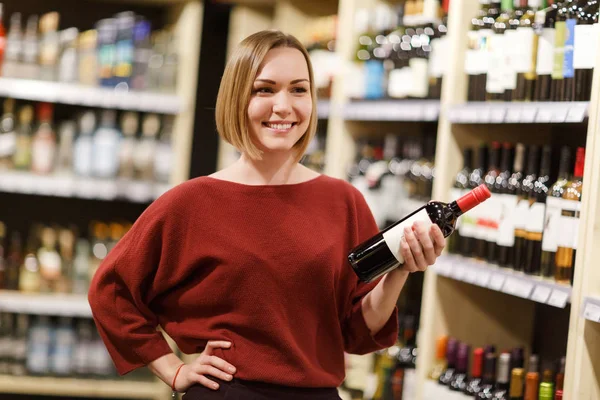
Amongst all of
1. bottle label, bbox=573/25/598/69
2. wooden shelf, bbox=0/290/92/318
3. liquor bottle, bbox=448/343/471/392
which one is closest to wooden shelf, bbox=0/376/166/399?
wooden shelf, bbox=0/290/92/318

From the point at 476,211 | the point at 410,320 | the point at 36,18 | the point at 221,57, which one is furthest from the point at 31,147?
the point at 476,211

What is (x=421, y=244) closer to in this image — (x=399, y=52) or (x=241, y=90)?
(x=241, y=90)

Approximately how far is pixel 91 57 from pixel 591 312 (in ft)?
8.48

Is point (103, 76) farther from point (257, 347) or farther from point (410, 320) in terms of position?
point (257, 347)

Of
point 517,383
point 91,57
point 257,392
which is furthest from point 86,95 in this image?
point 257,392

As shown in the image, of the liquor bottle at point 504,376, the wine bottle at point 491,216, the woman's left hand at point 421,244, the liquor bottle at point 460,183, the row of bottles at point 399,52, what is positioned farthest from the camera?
the row of bottles at point 399,52

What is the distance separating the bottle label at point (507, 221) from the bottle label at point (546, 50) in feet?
1.21

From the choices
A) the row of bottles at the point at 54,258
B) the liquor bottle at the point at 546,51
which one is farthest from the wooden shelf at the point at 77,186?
the liquor bottle at the point at 546,51

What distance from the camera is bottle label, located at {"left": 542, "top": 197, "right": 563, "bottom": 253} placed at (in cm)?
228

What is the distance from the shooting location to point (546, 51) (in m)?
2.39

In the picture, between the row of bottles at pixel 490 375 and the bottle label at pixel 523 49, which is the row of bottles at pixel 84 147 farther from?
the bottle label at pixel 523 49

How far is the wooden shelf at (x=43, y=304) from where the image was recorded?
3.71 metres

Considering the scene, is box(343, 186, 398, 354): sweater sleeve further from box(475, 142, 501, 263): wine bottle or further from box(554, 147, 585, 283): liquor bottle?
box(475, 142, 501, 263): wine bottle

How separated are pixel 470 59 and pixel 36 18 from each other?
2.28 metres
